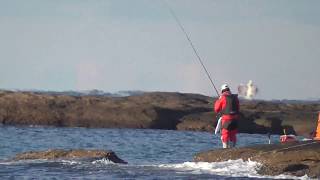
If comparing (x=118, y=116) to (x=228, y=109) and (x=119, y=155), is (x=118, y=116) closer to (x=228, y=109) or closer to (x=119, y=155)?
(x=119, y=155)

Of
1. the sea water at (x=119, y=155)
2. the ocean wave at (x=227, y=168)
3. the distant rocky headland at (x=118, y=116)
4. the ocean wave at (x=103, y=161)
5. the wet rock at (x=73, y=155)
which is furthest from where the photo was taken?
the distant rocky headland at (x=118, y=116)

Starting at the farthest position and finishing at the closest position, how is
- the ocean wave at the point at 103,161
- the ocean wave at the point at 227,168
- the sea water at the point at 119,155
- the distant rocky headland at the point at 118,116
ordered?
the distant rocky headland at the point at 118,116 → the ocean wave at the point at 103,161 → the sea water at the point at 119,155 → the ocean wave at the point at 227,168

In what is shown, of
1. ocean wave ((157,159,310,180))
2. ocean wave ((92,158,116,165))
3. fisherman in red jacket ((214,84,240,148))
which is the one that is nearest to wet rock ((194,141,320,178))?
ocean wave ((157,159,310,180))

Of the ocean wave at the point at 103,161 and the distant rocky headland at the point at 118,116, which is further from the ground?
the distant rocky headland at the point at 118,116

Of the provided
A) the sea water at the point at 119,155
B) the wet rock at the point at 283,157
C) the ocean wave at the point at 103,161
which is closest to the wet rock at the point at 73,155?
the ocean wave at the point at 103,161

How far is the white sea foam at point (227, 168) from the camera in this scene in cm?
1755

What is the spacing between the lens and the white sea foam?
691 inches

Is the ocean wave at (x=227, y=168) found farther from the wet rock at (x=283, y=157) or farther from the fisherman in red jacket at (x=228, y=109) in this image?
the fisherman in red jacket at (x=228, y=109)

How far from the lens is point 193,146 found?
33.7 meters

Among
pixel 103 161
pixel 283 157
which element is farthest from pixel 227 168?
pixel 103 161

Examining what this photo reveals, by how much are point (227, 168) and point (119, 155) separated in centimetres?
978

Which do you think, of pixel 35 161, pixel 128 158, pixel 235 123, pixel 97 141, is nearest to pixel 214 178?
pixel 235 123

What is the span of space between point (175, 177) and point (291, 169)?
2.68 meters

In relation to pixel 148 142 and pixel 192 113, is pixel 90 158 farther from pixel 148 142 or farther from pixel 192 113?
pixel 192 113
